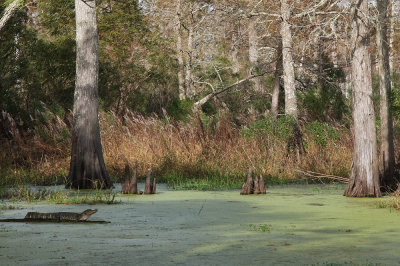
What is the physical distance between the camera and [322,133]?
14617 mm

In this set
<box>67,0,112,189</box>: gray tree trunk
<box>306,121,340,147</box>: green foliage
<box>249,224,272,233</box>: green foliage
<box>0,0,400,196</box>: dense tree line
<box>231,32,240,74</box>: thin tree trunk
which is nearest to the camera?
<box>249,224,272,233</box>: green foliage

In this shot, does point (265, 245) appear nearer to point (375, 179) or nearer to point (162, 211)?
point (162, 211)

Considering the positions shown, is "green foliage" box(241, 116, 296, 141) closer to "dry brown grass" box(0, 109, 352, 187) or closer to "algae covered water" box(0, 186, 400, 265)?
"dry brown grass" box(0, 109, 352, 187)

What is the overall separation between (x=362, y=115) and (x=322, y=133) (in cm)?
492

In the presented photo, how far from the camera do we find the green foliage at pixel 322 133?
14346mm

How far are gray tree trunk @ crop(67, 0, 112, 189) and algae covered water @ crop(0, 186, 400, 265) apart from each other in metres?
2.68

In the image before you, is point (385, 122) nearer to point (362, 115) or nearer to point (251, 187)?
point (362, 115)

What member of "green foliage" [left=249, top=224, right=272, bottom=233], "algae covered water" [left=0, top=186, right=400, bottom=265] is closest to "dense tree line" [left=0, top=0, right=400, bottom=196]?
"algae covered water" [left=0, top=186, right=400, bottom=265]

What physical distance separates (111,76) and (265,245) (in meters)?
16.7

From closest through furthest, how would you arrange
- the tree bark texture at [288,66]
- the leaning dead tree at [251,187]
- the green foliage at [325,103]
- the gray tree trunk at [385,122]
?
the leaning dead tree at [251,187] → the gray tree trunk at [385,122] → the tree bark texture at [288,66] → the green foliage at [325,103]

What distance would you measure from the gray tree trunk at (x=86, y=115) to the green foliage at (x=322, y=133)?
17.2 ft

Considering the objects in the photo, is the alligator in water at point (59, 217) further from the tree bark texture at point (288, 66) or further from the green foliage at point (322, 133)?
the tree bark texture at point (288, 66)

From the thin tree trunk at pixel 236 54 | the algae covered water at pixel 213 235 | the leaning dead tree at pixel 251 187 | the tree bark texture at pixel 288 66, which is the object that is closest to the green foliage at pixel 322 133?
the tree bark texture at pixel 288 66

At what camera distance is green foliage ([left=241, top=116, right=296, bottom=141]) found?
1409 cm
